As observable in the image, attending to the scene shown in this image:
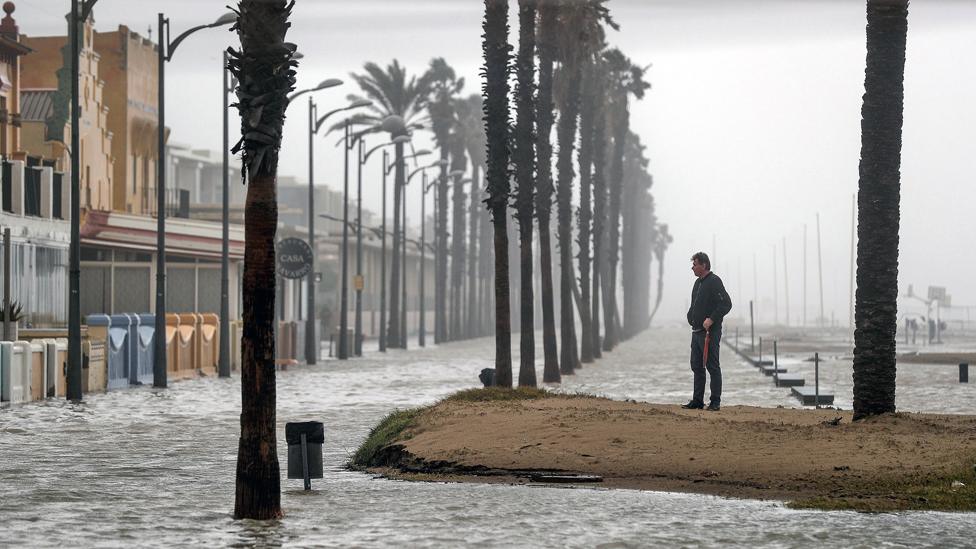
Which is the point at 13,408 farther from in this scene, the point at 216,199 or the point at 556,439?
the point at 216,199

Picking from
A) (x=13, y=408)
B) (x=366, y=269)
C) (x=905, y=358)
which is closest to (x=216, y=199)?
(x=366, y=269)

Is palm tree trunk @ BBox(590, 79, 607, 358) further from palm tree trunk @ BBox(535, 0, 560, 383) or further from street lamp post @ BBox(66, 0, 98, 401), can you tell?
street lamp post @ BBox(66, 0, 98, 401)

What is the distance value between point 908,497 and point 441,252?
274ft

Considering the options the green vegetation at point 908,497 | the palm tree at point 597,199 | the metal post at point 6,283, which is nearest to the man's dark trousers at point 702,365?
the green vegetation at point 908,497

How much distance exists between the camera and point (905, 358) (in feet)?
196

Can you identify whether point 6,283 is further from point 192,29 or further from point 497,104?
point 497,104

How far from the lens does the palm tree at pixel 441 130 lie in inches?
3605

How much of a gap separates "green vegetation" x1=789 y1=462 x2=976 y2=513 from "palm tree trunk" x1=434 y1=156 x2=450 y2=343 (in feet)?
259

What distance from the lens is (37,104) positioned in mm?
62812

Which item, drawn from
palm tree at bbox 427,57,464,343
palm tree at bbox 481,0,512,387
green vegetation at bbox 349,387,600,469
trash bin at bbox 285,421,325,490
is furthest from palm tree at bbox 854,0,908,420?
palm tree at bbox 427,57,464,343

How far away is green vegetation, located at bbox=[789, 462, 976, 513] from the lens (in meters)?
14.7

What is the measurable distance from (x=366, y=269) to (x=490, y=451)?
343 ft

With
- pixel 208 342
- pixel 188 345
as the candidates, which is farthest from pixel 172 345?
pixel 208 342

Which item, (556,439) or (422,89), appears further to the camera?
(422,89)
